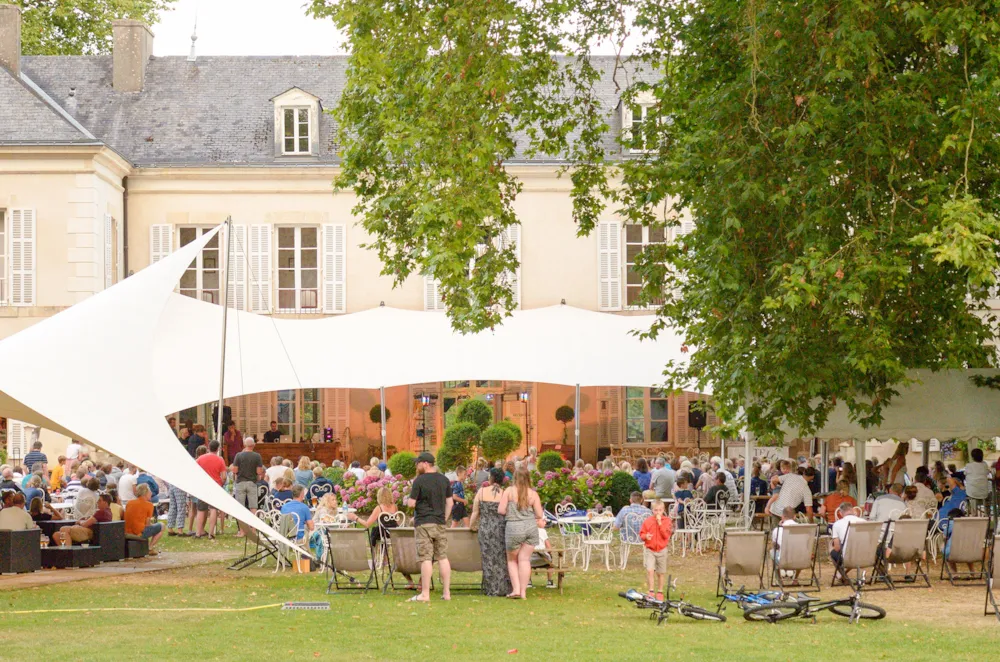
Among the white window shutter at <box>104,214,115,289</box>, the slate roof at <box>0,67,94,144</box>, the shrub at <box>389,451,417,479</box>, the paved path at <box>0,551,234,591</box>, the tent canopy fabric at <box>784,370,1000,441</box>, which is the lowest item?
the paved path at <box>0,551,234,591</box>

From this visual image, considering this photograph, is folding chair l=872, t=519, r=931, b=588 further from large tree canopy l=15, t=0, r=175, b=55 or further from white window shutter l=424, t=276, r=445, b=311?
large tree canopy l=15, t=0, r=175, b=55

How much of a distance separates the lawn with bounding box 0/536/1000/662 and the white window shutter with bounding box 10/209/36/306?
40.3 feet

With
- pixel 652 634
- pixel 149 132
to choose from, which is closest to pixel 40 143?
pixel 149 132

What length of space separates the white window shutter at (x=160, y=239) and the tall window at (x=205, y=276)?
19 cm

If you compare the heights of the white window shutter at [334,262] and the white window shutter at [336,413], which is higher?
the white window shutter at [334,262]

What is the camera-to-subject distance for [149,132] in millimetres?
24484

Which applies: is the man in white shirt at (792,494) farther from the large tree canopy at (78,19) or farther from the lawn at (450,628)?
the large tree canopy at (78,19)

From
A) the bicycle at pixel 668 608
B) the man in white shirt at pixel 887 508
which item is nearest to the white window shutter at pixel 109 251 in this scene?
the man in white shirt at pixel 887 508

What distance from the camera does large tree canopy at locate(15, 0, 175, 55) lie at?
2938 centimetres

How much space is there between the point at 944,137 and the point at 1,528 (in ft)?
27.5

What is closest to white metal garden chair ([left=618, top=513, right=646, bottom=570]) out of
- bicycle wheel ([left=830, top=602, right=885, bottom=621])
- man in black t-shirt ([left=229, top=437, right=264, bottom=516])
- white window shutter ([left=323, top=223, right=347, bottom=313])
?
bicycle wheel ([left=830, top=602, right=885, bottom=621])

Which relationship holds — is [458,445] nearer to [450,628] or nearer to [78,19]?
[450,628]

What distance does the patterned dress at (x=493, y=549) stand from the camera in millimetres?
10172

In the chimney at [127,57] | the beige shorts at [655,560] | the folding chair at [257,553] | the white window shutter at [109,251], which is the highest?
the chimney at [127,57]
